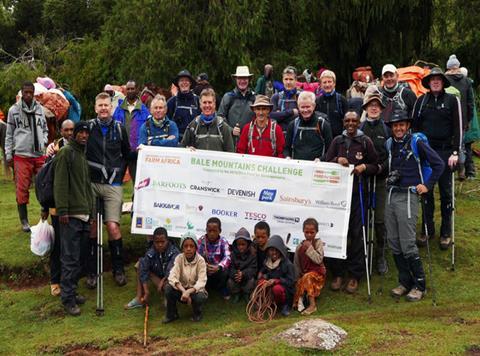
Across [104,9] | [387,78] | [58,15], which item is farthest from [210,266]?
[58,15]

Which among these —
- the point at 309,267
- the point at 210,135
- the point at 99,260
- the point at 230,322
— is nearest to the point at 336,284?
the point at 309,267

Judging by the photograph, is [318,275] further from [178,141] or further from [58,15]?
[58,15]

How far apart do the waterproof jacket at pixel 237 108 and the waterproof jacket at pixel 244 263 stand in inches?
97.6

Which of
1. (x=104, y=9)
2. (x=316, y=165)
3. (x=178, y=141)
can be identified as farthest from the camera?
(x=104, y=9)

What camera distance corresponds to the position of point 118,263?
9578 mm

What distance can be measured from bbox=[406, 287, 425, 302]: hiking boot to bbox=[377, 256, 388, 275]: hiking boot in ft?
2.94

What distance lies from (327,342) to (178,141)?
175 inches

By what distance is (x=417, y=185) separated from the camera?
27.0 feet

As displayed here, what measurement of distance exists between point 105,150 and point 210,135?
166cm

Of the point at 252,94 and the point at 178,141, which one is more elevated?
the point at 252,94

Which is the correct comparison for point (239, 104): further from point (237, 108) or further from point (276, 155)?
point (276, 155)

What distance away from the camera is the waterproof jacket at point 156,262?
8.65 m

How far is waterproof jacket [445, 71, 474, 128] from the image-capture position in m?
10.9

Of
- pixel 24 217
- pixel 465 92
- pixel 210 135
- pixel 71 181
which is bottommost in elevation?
pixel 24 217
